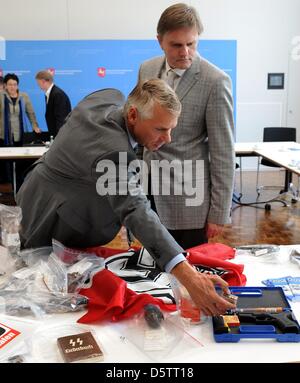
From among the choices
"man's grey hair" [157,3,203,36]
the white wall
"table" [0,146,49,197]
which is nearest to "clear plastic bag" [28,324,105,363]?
"man's grey hair" [157,3,203,36]

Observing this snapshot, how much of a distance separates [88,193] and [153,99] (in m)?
0.39

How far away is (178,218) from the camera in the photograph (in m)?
2.01

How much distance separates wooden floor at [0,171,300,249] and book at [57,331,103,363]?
2.57 m

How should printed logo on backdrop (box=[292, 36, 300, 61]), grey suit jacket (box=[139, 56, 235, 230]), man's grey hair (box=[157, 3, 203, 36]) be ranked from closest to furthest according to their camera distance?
1. man's grey hair (box=[157, 3, 203, 36])
2. grey suit jacket (box=[139, 56, 235, 230])
3. printed logo on backdrop (box=[292, 36, 300, 61])

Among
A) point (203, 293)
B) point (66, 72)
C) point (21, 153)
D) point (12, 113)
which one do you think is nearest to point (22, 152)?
point (21, 153)

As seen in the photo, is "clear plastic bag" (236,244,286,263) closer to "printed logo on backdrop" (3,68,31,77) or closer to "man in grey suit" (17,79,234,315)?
"man in grey suit" (17,79,234,315)

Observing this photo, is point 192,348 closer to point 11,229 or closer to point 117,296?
point 117,296

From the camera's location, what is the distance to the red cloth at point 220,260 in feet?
4.99

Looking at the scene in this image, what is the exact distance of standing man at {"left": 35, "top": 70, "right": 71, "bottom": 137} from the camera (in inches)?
215

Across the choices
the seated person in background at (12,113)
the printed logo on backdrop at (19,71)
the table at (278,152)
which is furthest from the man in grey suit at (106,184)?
the printed logo on backdrop at (19,71)

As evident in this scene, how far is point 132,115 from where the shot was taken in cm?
141

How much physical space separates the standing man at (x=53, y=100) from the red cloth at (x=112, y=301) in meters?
4.36

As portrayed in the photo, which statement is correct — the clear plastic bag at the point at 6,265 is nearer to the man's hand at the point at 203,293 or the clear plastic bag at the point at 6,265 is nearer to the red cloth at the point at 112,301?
the red cloth at the point at 112,301
